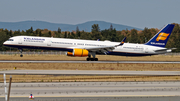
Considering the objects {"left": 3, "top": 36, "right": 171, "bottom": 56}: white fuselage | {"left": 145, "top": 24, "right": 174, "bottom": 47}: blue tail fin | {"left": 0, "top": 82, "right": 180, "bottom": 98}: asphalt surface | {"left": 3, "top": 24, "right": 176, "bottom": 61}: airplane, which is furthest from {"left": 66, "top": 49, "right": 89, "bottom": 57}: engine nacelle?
{"left": 0, "top": 82, "right": 180, "bottom": 98}: asphalt surface

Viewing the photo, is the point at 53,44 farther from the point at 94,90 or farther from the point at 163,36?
the point at 94,90

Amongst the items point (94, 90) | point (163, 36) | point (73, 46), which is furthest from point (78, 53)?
point (94, 90)

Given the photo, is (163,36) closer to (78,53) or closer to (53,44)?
(78,53)

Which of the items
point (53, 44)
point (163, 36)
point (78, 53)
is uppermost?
point (163, 36)

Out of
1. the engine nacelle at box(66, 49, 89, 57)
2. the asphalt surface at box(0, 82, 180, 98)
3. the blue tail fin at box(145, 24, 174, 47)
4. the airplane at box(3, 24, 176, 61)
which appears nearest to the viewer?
the asphalt surface at box(0, 82, 180, 98)

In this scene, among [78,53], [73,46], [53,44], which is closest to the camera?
[78,53]

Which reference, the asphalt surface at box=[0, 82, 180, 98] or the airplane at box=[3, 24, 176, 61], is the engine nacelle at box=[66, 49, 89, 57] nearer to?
the airplane at box=[3, 24, 176, 61]

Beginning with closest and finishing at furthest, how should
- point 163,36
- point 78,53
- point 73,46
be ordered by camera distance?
point 78,53
point 73,46
point 163,36

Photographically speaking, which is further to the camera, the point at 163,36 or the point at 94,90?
the point at 163,36

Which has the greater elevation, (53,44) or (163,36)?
(163,36)

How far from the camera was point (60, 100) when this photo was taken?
13555 millimetres

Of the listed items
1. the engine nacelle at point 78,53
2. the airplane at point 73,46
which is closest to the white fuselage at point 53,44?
the airplane at point 73,46

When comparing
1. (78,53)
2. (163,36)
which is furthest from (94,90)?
(163,36)

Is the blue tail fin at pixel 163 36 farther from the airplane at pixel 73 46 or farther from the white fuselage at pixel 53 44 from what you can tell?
the white fuselage at pixel 53 44
